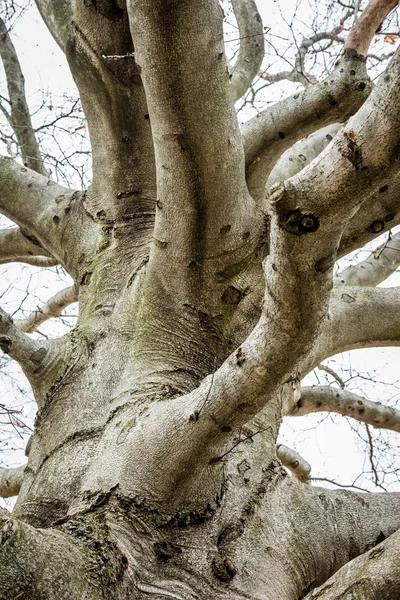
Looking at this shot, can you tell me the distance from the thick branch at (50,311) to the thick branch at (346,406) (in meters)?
2.04

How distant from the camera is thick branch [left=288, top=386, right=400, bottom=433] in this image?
136 inches

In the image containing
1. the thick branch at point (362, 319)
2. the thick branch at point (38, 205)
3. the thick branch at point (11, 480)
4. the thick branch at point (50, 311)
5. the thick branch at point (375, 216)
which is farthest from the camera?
the thick branch at point (50, 311)

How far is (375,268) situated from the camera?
362 cm

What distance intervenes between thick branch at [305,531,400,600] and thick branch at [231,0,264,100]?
3131 mm

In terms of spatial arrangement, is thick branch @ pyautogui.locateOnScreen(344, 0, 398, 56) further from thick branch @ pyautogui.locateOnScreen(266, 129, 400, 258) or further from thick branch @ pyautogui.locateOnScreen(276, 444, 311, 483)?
thick branch @ pyautogui.locateOnScreen(276, 444, 311, 483)

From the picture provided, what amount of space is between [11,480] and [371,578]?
93.9 inches

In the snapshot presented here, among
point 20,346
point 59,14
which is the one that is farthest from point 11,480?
point 59,14

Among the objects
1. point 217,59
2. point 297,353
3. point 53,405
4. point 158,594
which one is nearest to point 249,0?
point 217,59

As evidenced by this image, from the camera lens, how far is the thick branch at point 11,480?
304 centimetres

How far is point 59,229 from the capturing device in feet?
8.75

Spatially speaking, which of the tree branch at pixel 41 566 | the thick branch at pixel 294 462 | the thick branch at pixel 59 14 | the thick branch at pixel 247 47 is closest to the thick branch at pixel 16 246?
the thick branch at pixel 59 14

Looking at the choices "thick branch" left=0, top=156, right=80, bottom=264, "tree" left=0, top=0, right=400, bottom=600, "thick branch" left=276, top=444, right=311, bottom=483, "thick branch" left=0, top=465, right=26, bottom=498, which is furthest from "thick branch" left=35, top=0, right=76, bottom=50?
"thick branch" left=276, top=444, right=311, bottom=483

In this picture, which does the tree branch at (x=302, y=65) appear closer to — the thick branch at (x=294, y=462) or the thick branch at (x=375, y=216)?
the thick branch at (x=375, y=216)

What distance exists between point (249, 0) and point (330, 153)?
3.21 m
